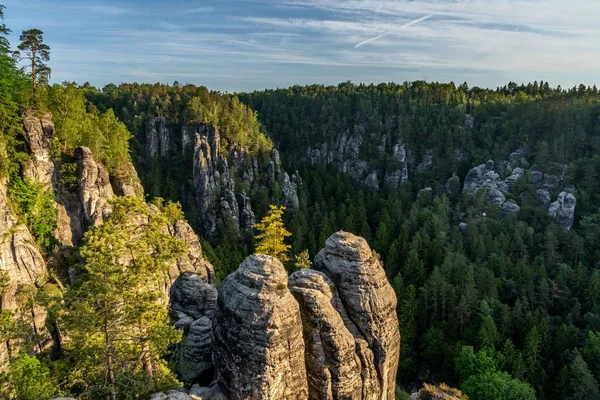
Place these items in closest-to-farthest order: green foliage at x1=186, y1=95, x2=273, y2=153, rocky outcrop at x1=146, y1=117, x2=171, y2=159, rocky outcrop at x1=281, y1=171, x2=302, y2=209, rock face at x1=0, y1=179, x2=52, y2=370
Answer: rock face at x1=0, y1=179, x2=52, y2=370 < rocky outcrop at x1=281, y1=171, x2=302, y2=209 < green foliage at x1=186, y1=95, x2=273, y2=153 < rocky outcrop at x1=146, y1=117, x2=171, y2=159

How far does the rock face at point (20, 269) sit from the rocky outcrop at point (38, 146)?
337cm

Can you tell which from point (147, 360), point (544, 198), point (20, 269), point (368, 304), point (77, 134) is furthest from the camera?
point (544, 198)

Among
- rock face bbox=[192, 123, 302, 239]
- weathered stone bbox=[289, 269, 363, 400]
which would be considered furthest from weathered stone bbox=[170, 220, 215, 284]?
Result: rock face bbox=[192, 123, 302, 239]

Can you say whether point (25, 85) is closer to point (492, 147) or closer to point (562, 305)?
point (562, 305)

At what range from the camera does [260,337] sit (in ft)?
Answer: 57.4

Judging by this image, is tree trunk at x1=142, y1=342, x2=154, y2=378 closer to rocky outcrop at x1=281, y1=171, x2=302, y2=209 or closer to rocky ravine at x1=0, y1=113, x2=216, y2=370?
rocky ravine at x1=0, y1=113, x2=216, y2=370

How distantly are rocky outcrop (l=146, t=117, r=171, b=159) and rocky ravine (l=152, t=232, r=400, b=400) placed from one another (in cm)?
8820

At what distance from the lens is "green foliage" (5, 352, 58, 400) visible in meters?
16.7

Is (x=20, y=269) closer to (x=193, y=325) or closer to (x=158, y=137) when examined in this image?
(x=193, y=325)

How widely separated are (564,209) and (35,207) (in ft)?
299

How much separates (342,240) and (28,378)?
16469 millimetres

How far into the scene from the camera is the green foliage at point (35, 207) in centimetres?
3207

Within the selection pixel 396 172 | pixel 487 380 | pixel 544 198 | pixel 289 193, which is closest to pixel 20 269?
pixel 487 380

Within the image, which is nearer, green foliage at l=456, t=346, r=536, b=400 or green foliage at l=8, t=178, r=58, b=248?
green foliage at l=8, t=178, r=58, b=248
